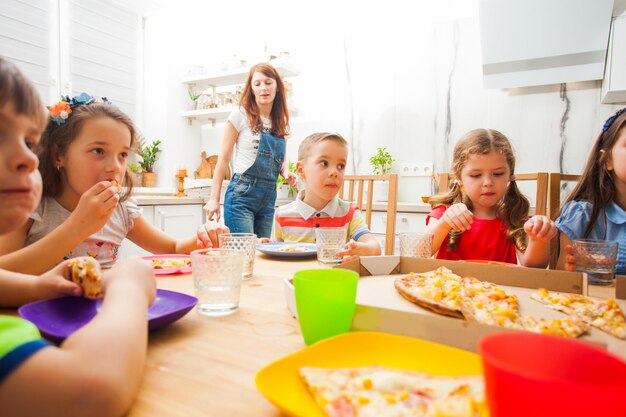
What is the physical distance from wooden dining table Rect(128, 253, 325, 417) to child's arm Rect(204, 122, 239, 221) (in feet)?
5.78

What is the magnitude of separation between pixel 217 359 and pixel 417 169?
3053 mm

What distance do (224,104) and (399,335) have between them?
3.86 m

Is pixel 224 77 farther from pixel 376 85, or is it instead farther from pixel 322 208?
pixel 322 208

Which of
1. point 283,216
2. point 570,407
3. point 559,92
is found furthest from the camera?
point 559,92

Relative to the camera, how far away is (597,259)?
1.04 metres

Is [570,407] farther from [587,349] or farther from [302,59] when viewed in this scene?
[302,59]

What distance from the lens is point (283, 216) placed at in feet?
6.13

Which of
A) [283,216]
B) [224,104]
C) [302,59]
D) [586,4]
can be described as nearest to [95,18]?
[224,104]

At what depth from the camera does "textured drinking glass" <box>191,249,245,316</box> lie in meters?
0.70

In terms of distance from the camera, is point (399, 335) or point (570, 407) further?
point (399, 335)

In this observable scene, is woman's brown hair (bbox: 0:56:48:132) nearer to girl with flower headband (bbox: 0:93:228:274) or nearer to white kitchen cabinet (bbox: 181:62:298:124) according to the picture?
girl with flower headband (bbox: 0:93:228:274)

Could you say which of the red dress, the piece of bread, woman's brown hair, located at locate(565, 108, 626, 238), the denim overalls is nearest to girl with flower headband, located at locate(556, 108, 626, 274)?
woman's brown hair, located at locate(565, 108, 626, 238)

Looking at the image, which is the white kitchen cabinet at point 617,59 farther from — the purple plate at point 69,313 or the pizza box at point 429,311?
the purple plate at point 69,313

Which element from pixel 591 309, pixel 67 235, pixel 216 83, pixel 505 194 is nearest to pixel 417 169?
pixel 505 194
